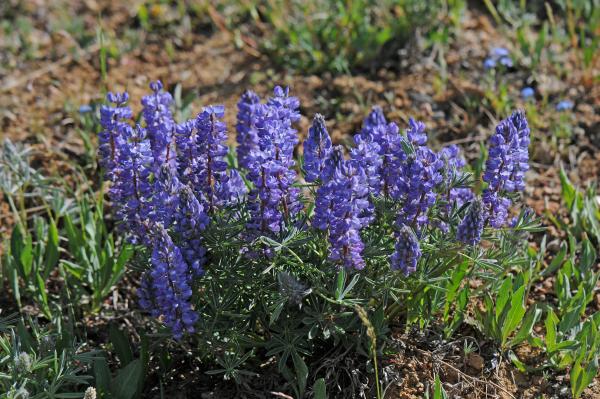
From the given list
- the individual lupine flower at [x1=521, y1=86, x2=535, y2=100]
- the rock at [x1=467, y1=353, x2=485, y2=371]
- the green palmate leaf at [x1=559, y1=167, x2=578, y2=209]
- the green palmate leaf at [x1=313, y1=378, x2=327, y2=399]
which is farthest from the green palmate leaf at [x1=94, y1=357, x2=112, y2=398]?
the individual lupine flower at [x1=521, y1=86, x2=535, y2=100]

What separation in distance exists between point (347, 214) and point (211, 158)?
57 cm

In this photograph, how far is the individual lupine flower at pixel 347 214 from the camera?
8.85 ft

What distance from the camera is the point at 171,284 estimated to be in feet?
9.42

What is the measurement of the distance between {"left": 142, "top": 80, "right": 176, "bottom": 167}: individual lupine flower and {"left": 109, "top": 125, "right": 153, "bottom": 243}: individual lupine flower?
45 millimetres

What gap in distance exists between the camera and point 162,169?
2875 millimetres

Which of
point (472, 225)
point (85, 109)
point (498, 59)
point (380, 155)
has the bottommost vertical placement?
point (472, 225)

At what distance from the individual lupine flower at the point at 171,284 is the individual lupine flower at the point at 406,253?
73 centimetres

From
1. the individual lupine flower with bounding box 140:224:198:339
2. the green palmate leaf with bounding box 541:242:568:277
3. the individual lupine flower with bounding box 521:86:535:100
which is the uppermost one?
the individual lupine flower with bounding box 521:86:535:100

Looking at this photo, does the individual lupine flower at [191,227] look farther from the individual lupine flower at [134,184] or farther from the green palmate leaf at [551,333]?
the green palmate leaf at [551,333]

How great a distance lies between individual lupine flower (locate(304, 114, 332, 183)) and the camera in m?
2.84

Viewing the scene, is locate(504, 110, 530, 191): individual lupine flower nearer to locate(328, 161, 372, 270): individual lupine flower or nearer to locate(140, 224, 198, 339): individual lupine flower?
locate(328, 161, 372, 270): individual lupine flower

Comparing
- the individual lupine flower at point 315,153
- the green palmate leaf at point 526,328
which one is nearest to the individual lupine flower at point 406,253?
the individual lupine flower at point 315,153

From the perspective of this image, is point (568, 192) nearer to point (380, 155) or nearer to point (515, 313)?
point (515, 313)

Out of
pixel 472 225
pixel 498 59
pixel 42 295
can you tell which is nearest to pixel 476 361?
pixel 472 225
